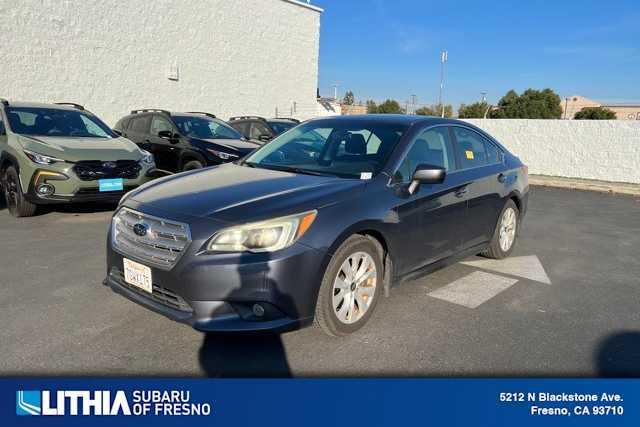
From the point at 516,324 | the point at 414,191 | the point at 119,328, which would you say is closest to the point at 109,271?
the point at 119,328

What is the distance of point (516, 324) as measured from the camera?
3760 millimetres

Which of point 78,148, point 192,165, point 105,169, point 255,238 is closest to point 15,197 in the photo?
point 78,148

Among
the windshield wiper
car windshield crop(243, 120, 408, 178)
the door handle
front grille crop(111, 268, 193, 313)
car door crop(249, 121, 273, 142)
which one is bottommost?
front grille crop(111, 268, 193, 313)

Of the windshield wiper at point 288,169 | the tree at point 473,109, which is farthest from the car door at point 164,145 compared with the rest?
the tree at point 473,109

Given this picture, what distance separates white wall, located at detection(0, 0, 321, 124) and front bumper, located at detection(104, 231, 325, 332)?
488 inches

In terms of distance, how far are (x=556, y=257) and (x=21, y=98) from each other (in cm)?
1328

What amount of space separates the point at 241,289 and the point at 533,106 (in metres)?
61.9

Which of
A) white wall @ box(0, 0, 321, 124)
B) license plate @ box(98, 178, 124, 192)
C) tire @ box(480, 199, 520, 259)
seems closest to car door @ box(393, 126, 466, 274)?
tire @ box(480, 199, 520, 259)

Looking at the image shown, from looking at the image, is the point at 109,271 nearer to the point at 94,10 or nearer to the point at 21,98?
the point at 21,98

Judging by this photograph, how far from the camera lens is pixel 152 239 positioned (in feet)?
10.2

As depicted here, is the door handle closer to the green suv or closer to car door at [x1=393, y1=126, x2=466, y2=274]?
car door at [x1=393, y1=126, x2=466, y2=274]

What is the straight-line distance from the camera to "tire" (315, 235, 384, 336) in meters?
3.15

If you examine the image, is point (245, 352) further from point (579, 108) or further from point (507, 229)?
point (579, 108)

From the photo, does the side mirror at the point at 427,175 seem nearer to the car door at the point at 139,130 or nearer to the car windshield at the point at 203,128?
the car windshield at the point at 203,128
